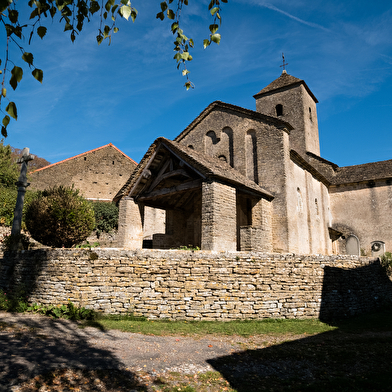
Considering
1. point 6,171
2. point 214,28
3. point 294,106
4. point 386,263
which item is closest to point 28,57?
point 214,28

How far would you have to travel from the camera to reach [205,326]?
26.2 feet

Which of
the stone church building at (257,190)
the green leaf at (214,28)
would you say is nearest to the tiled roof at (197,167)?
the stone church building at (257,190)

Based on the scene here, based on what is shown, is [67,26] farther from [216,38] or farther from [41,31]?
[216,38]

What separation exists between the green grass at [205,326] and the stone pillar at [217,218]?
2892 millimetres

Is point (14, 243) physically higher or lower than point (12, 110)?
lower

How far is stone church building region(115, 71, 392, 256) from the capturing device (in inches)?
472

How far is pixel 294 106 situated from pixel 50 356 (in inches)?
841

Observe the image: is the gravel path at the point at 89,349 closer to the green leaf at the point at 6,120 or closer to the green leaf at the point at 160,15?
the green leaf at the point at 6,120

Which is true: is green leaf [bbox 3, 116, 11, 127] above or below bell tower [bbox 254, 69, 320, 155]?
below

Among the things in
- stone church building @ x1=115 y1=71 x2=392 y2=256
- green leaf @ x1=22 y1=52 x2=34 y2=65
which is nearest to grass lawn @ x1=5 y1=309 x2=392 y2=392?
stone church building @ x1=115 y1=71 x2=392 y2=256

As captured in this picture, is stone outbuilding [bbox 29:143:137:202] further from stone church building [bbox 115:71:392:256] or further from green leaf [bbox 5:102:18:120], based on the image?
green leaf [bbox 5:102:18:120]

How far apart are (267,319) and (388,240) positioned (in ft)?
46.0

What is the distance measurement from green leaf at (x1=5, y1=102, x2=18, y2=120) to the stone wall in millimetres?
6593

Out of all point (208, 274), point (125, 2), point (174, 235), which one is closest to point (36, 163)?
point (174, 235)
